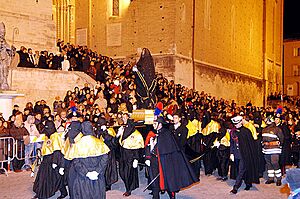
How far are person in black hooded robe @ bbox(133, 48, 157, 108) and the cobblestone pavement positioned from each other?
2697mm

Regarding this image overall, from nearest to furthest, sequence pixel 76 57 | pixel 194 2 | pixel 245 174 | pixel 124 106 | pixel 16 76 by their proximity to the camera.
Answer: pixel 245 174 < pixel 124 106 < pixel 16 76 < pixel 76 57 < pixel 194 2

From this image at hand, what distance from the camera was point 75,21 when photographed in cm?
3525

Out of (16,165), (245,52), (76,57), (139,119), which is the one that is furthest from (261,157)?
(245,52)

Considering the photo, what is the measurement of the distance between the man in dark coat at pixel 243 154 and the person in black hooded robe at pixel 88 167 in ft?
12.3

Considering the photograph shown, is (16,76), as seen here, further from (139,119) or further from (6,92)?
(139,119)

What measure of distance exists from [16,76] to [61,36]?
55.2 ft

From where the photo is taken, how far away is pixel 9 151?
41.7 ft

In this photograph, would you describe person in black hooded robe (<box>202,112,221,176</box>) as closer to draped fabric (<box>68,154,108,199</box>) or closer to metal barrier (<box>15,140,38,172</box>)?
metal barrier (<box>15,140,38,172</box>)

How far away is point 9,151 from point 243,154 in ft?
20.5

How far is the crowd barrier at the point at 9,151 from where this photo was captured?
1259 centimetres

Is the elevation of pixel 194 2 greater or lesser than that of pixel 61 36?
greater

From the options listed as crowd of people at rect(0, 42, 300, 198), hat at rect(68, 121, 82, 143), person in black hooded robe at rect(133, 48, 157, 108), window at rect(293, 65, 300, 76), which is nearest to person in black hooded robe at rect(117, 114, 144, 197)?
crowd of people at rect(0, 42, 300, 198)

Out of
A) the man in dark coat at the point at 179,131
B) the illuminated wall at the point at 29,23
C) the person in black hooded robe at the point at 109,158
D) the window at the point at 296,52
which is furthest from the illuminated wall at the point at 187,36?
the man in dark coat at the point at 179,131

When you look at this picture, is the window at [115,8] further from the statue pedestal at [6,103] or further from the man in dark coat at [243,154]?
the man in dark coat at [243,154]
